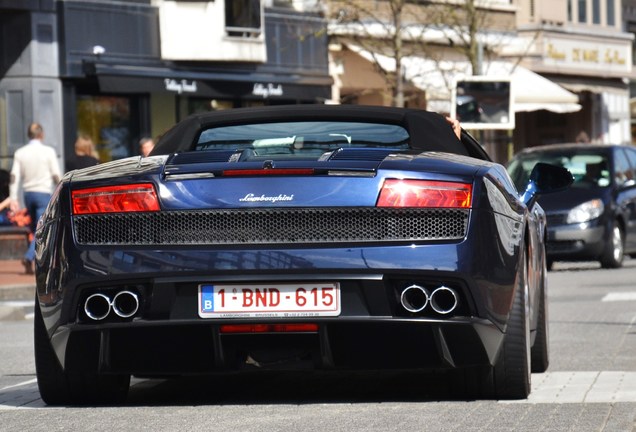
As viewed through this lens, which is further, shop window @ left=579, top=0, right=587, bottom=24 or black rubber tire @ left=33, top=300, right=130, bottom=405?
shop window @ left=579, top=0, right=587, bottom=24

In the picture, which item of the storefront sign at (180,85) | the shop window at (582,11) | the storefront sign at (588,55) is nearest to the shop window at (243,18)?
the storefront sign at (180,85)

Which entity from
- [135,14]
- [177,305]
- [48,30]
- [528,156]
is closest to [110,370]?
[177,305]

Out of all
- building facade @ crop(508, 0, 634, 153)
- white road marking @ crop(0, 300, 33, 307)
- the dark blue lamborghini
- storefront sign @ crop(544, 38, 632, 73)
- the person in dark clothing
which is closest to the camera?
the dark blue lamborghini

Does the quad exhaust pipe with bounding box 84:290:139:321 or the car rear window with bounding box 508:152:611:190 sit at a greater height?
the car rear window with bounding box 508:152:611:190

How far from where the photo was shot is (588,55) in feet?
155

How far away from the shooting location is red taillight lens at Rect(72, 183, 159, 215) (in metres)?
6.81

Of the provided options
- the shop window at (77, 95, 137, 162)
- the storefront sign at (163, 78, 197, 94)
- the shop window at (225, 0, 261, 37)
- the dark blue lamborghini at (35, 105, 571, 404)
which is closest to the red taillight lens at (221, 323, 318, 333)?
the dark blue lamborghini at (35, 105, 571, 404)

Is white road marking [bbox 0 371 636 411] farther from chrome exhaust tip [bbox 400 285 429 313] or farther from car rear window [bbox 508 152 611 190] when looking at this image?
car rear window [bbox 508 152 611 190]

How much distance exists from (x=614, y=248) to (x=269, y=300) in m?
16.5

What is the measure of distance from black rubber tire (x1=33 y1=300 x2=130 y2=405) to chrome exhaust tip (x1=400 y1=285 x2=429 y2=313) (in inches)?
50.0

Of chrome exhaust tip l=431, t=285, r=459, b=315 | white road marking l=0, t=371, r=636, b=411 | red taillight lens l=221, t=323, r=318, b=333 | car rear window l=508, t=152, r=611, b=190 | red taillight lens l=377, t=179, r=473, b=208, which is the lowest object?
white road marking l=0, t=371, r=636, b=411

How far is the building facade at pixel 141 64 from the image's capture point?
27438 millimetres

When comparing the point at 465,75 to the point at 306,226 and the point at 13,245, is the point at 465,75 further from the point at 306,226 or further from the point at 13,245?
the point at 306,226

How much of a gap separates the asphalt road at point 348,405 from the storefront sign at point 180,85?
65.8ft
